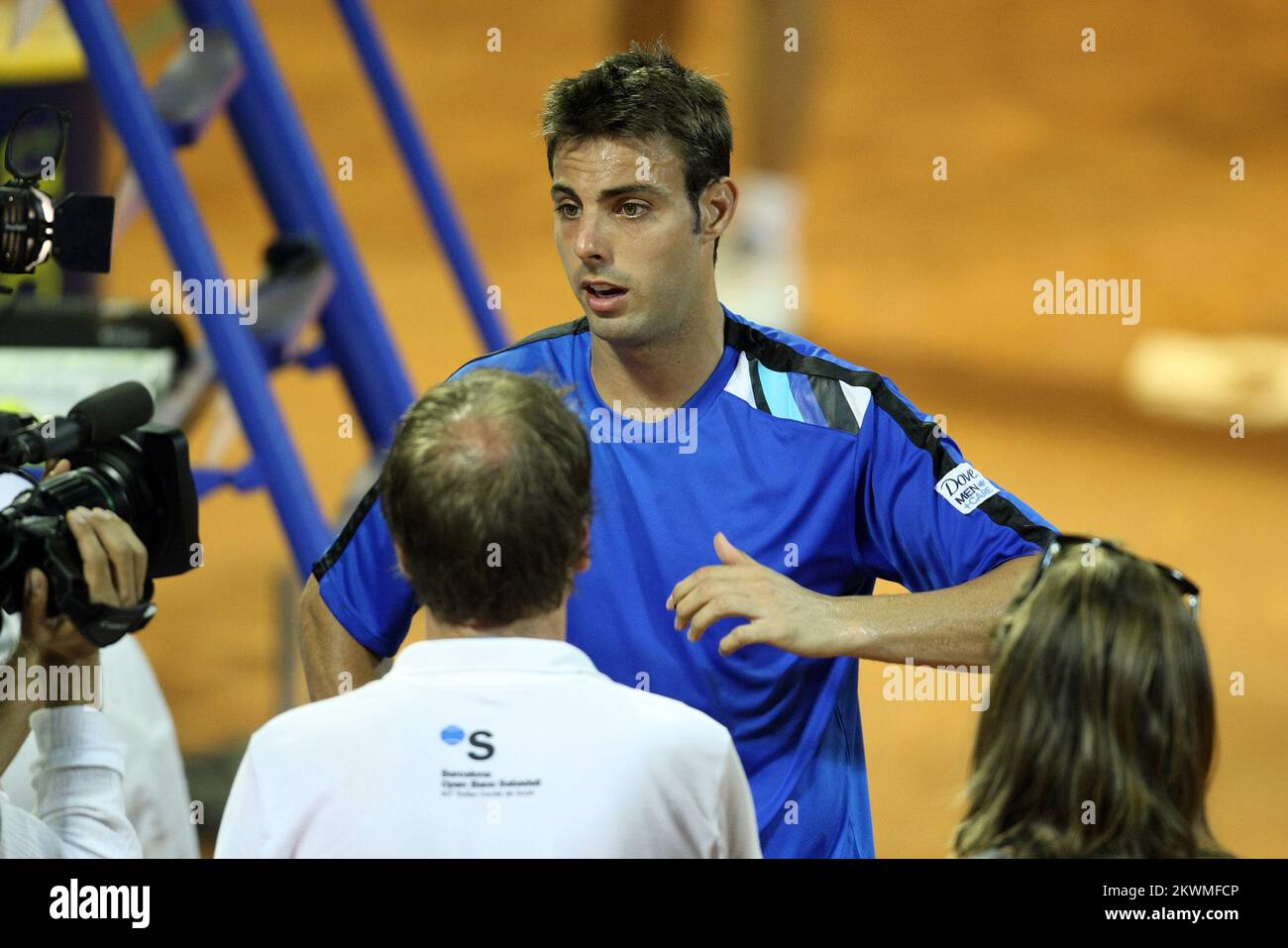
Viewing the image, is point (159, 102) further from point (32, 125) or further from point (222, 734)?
point (222, 734)

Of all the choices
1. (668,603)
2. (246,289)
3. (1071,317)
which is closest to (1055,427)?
(1071,317)

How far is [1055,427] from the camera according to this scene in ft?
24.6

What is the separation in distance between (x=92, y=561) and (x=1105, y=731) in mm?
1363

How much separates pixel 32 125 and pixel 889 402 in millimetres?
1480

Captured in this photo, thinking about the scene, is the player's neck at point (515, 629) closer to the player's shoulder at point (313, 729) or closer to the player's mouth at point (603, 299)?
the player's shoulder at point (313, 729)

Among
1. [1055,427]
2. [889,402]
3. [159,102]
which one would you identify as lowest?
[889,402]

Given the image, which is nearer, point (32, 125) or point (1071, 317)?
point (32, 125)

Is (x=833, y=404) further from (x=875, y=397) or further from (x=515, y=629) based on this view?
(x=515, y=629)

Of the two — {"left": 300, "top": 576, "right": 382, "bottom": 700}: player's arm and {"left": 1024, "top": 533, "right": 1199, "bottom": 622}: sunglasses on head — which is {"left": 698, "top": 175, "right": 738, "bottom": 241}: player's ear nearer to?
{"left": 300, "top": 576, "right": 382, "bottom": 700}: player's arm

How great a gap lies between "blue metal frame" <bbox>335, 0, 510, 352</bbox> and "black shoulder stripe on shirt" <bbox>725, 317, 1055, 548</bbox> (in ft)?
8.34

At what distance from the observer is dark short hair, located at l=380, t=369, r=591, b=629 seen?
80.0 inches

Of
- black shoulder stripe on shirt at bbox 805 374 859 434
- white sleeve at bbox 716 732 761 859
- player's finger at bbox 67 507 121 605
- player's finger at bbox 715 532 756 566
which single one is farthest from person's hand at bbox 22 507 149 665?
black shoulder stripe on shirt at bbox 805 374 859 434

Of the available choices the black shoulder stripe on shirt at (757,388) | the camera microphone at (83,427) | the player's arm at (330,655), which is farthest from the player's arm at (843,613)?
the camera microphone at (83,427)

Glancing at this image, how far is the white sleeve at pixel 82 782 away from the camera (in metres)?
2.49
